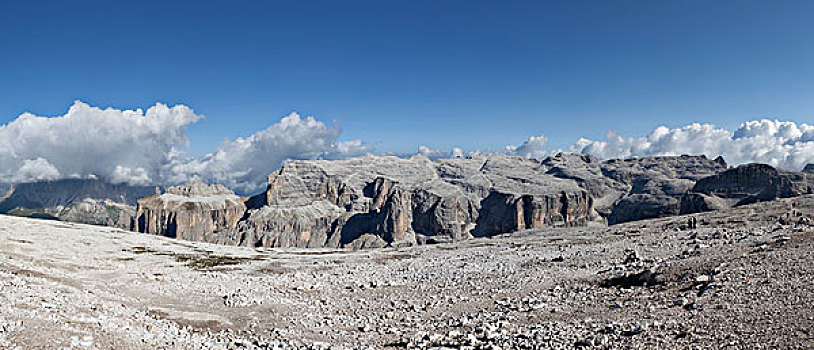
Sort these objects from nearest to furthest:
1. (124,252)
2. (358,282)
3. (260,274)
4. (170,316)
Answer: (170,316) < (358,282) < (260,274) < (124,252)

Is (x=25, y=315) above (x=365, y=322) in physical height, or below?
above

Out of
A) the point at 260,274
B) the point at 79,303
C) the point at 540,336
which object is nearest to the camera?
the point at 540,336

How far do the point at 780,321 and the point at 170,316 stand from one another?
2965 cm

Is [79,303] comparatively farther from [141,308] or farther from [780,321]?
[780,321]

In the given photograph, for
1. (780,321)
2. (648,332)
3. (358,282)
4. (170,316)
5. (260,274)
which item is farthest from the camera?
(260,274)

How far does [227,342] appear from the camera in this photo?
1952 centimetres

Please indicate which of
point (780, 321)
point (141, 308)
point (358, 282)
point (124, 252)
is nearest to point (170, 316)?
point (141, 308)

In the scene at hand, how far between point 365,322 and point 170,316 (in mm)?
11688

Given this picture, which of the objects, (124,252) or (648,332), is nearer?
(648,332)

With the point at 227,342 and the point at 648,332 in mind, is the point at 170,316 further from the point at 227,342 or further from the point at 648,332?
the point at 648,332

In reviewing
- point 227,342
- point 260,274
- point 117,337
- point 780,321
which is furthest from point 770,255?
point 260,274

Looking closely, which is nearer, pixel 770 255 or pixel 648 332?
pixel 648 332

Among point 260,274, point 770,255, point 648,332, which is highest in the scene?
point 770,255

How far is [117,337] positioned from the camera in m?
15.7
